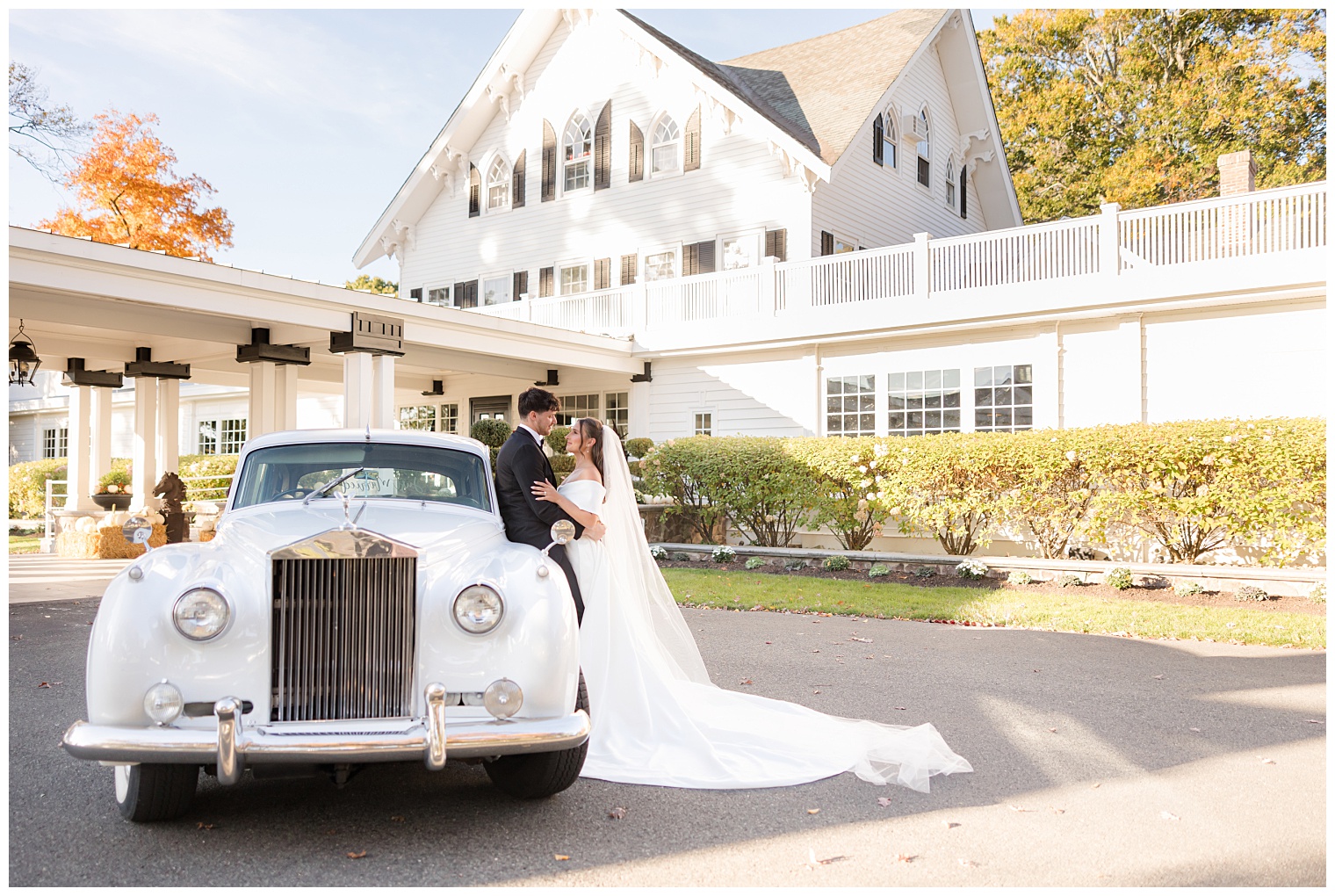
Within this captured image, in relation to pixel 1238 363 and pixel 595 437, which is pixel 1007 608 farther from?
pixel 1238 363

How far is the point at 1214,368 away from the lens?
45.6 ft

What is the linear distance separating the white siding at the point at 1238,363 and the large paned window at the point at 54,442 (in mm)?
31643

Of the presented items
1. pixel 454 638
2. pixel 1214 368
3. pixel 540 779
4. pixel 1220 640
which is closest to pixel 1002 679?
pixel 1220 640

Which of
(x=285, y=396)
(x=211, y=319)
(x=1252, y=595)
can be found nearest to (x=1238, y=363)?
(x=1252, y=595)

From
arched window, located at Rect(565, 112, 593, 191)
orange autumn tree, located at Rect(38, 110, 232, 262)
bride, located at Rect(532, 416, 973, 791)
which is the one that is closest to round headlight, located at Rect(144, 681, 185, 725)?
bride, located at Rect(532, 416, 973, 791)

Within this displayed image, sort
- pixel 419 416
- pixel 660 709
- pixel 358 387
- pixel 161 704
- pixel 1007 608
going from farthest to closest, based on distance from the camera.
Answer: pixel 419 416
pixel 358 387
pixel 1007 608
pixel 660 709
pixel 161 704

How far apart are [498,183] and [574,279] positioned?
3.60 meters

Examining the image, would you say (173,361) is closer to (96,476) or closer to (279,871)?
(96,476)

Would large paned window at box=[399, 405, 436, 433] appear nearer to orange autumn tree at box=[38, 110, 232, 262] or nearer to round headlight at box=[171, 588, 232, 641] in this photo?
orange autumn tree at box=[38, 110, 232, 262]

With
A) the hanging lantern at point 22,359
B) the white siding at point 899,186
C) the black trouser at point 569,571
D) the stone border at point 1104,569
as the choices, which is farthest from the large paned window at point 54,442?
the black trouser at point 569,571

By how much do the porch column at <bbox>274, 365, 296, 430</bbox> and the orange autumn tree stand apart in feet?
51.6

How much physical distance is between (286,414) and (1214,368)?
48.0 ft

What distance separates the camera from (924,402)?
16.4m

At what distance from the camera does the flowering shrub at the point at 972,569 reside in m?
11.6
